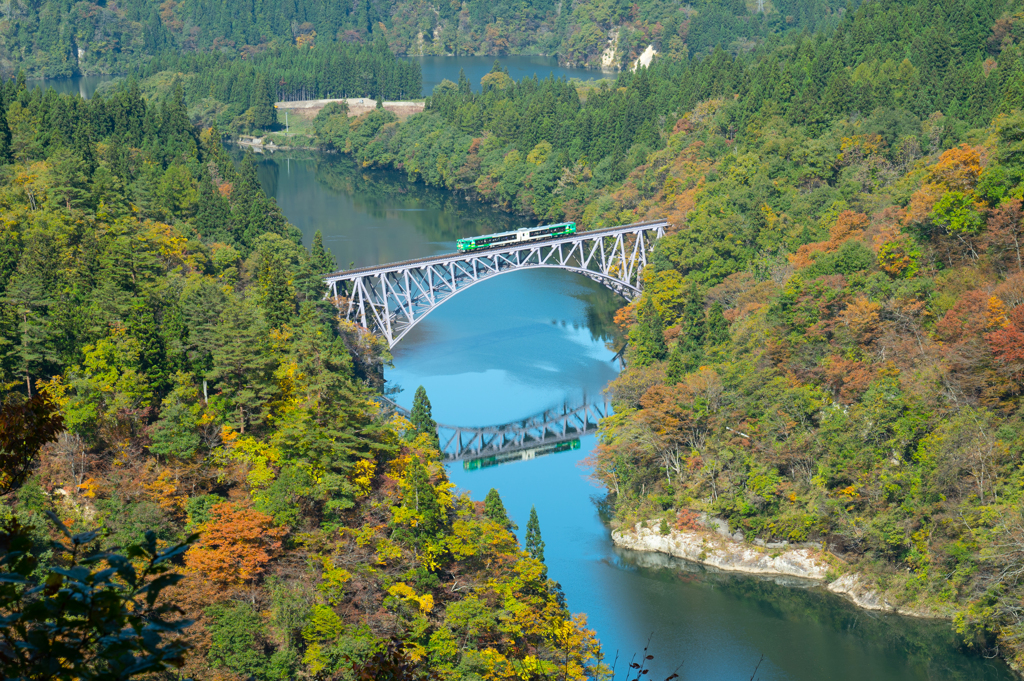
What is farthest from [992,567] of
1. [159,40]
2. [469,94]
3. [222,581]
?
[159,40]

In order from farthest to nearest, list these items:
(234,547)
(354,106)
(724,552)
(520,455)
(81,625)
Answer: (354,106)
(520,455)
(724,552)
(234,547)
(81,625)

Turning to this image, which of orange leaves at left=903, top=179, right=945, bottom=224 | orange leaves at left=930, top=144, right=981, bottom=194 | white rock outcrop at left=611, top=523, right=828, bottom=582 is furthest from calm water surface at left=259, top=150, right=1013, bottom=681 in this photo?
orange leaves at left=930, top=144, right=981, bottom=194

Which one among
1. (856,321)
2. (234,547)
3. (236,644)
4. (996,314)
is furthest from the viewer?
(856,321)

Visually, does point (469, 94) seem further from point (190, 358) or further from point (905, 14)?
point (190, 358)

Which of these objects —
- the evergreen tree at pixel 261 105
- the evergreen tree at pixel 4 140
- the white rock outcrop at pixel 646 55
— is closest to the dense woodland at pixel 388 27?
the white rock outcrop at pixel 646 55

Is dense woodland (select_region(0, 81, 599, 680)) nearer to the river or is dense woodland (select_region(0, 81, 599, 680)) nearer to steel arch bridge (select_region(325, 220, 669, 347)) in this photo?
steel arch bridge (select_region(325, 220, 669, 347))

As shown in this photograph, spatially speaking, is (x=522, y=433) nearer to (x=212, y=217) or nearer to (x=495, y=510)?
(x=495, y=510)

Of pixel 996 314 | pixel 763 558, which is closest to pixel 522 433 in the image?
pixel 763 558
